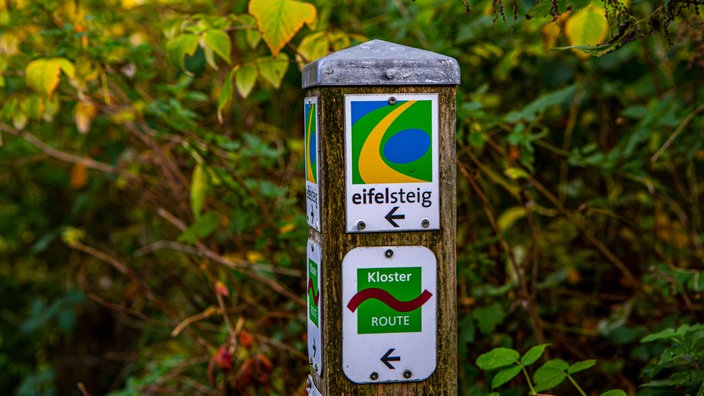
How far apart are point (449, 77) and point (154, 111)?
1508 millimetres

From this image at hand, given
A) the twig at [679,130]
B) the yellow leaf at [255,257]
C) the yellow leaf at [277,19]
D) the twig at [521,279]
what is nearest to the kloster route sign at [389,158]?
the yellow leaf at [277,19]

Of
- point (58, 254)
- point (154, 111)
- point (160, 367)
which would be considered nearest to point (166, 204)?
→ point (160, 367)

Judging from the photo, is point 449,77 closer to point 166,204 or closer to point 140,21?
point 166,204

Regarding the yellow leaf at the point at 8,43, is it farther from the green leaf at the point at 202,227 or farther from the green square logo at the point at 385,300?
the green square logo at the point at 385,300

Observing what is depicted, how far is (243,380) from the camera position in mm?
3043

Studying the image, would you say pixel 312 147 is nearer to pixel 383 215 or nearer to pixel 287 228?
pixel 383 215

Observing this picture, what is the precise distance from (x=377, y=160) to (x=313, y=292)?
37 cm

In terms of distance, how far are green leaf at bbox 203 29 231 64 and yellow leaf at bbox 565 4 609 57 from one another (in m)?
1.16

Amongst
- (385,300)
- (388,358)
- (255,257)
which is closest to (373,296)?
(385,300)

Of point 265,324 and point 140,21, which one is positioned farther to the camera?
point 140,21

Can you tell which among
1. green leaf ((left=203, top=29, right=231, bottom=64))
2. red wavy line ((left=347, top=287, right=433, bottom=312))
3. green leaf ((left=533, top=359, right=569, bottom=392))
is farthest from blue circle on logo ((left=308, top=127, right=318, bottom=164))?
green leaf ((left=533, top=359, right=569, bottom=392))

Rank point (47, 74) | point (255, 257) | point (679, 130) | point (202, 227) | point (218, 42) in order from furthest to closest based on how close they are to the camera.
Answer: point (255, 257) < point (202, 227) < point (679, 130) < point (47, 74) < point (218, 42)

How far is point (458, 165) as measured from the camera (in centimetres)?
285

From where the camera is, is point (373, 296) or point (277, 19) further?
point (277, 19)
